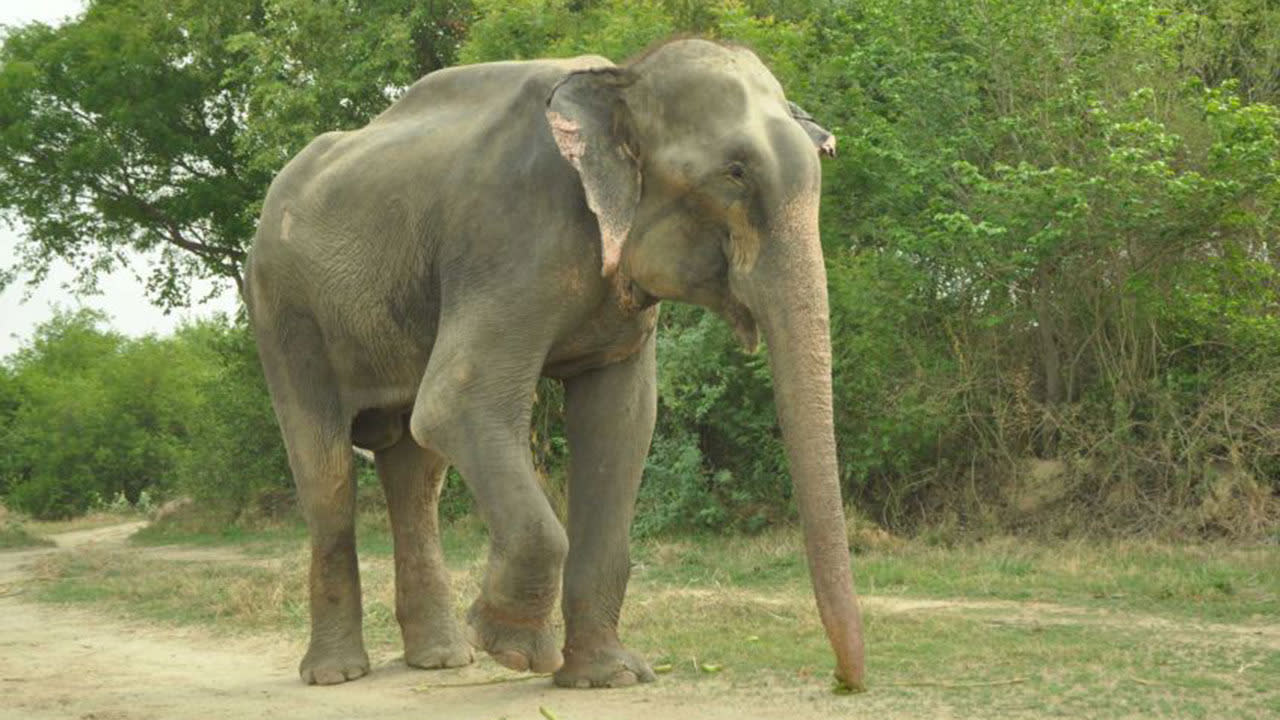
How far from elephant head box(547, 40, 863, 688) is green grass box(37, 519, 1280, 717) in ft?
4.34

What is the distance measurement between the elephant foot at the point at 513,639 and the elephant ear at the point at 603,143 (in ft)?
4.70

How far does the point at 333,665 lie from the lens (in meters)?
7.78

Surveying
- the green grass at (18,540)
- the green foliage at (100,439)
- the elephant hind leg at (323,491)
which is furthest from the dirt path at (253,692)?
the green foliage at (100,439)

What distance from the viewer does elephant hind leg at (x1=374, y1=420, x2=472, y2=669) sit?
8.07 metres

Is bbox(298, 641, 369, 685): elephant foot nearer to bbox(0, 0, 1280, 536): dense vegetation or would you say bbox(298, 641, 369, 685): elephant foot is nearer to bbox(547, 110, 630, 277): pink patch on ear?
bbox(547, 110, 630, 277): pink patch on ear

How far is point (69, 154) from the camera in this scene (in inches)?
1022

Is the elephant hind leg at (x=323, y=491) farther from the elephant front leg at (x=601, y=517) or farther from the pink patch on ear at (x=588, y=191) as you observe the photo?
the pink patch on ear at (x=588, y=191)

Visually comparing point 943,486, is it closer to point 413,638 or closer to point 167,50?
point 413,638

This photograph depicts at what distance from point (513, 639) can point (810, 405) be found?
63.9 inches

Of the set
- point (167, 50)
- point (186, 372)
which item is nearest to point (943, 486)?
point (167, 50)

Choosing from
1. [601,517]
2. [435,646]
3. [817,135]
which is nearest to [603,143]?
[817,135]

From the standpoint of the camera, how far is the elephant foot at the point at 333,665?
7.75 metres

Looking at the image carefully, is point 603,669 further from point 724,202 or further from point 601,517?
point 724,202

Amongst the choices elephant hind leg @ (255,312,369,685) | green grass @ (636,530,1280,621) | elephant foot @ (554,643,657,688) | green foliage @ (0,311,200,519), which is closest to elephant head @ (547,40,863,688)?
elephant foot @ (554,643,657,688)
